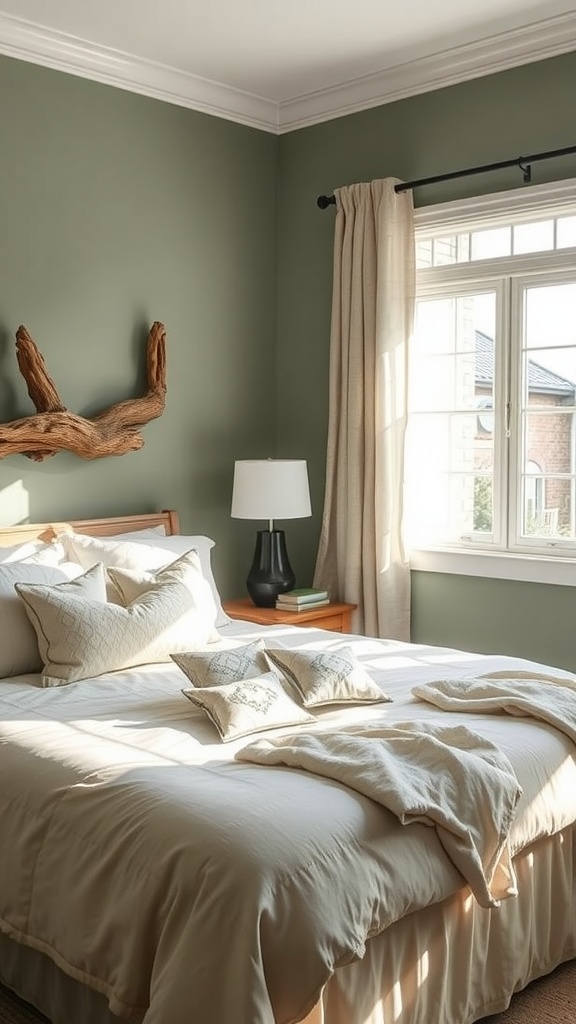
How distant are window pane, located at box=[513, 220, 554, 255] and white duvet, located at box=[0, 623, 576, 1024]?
223cm

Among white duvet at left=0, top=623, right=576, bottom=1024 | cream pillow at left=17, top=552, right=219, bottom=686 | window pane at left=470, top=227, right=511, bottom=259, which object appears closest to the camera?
white duvet at left=0, top=623, right=576, bottom=1024

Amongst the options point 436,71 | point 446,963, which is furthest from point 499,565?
point 446,963

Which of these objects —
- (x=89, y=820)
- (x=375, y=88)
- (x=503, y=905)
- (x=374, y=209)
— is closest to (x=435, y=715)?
(x=503, y=905)

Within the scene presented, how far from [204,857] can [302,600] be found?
2589 millimetres

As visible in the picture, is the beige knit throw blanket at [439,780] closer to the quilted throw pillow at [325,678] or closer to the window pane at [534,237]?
the quilted throw pillow at [325,678]

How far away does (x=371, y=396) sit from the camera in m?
4.71

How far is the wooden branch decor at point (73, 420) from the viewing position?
406cm

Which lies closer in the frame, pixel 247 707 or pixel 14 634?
pixel 247 707

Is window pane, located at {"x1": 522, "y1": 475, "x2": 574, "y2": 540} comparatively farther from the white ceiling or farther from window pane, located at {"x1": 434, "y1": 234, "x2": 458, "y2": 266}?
the white ceiling

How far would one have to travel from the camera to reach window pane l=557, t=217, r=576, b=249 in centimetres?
418

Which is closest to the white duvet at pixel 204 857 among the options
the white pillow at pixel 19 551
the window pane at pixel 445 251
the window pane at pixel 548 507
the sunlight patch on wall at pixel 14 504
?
the white pillow at pixel 19 551

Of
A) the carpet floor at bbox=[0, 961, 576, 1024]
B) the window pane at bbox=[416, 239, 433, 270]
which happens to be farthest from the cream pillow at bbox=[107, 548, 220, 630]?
the window pane at bbox=[416, 239, 433, 270]

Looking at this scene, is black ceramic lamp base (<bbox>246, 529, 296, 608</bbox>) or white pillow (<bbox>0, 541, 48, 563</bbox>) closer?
white pillow (<bbox>0, 541, 48, 563</bbox>)

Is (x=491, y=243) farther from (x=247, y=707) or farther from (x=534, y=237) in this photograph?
(x=247, y=707)
